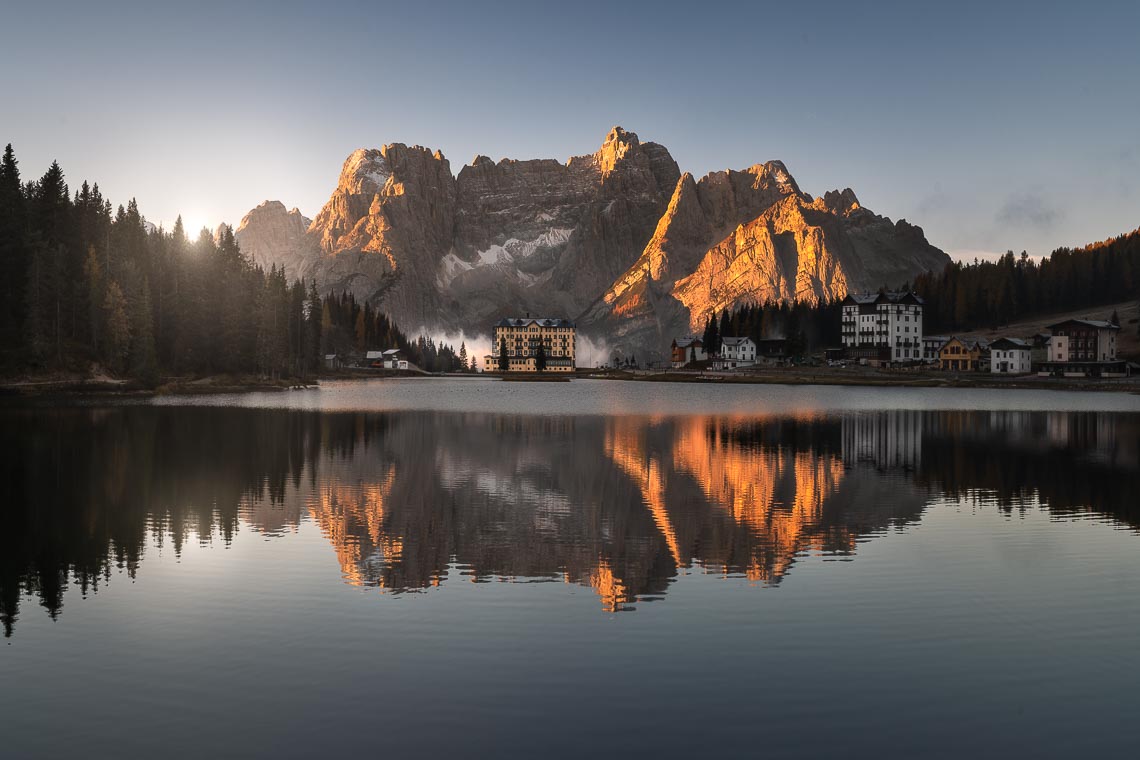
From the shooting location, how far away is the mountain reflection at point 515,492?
24.5 meters

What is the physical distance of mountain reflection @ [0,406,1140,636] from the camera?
965 inches

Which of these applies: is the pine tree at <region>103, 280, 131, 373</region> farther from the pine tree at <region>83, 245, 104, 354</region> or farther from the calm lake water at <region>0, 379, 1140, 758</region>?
the calm lake water at <region>0, 379, 1140, 758</region>

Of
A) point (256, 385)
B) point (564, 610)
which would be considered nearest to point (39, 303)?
point (256, 385)

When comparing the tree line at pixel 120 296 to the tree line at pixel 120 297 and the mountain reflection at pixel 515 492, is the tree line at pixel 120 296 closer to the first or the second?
the tree line at pixel 120 297

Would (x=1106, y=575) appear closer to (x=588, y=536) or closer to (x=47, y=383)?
(x=588, y=536)

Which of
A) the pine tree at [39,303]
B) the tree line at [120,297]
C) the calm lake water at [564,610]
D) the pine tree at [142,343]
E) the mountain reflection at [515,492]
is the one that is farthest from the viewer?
the pine tree at [142,343]

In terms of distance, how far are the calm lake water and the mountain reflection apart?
0.79ft

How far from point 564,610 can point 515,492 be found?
18.0 metres

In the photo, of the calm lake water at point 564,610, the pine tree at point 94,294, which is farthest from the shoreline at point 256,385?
the calm lake water at point 564,610

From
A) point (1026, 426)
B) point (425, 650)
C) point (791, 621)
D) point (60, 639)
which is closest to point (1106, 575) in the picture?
point (791, 621)

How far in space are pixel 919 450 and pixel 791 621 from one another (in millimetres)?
42560

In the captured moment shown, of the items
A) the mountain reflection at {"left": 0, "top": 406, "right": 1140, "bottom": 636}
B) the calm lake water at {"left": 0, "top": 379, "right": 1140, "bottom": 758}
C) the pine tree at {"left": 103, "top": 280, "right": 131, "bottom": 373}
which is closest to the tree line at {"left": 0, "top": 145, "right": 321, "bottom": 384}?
the pine tree at {"left": 103, "top": 280, "right": 131, "bottom": 373}

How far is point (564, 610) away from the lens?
19.5 metres

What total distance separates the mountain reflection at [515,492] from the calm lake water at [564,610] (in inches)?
9.5
